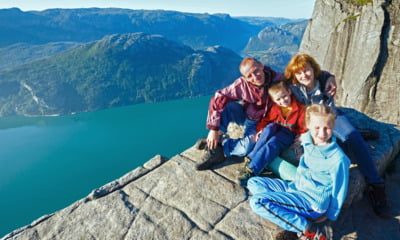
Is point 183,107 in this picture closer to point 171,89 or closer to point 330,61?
point 171,89

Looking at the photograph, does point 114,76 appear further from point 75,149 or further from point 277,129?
point 277,129

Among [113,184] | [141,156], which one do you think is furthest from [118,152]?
[113,184]

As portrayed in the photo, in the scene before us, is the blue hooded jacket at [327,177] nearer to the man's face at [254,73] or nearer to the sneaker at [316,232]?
the sneaker at [316,232]

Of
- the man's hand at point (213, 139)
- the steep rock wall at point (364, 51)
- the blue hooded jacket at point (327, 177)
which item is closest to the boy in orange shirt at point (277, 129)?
the man's hand at point (213, 139)

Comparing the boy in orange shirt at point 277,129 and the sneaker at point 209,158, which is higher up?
the boy in orange shirt at point 277,129

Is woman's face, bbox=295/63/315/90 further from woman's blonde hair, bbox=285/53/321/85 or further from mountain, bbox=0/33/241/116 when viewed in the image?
mountain, bbox=0/33/241/116

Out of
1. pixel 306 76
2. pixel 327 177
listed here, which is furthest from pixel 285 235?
pixel 306 76
